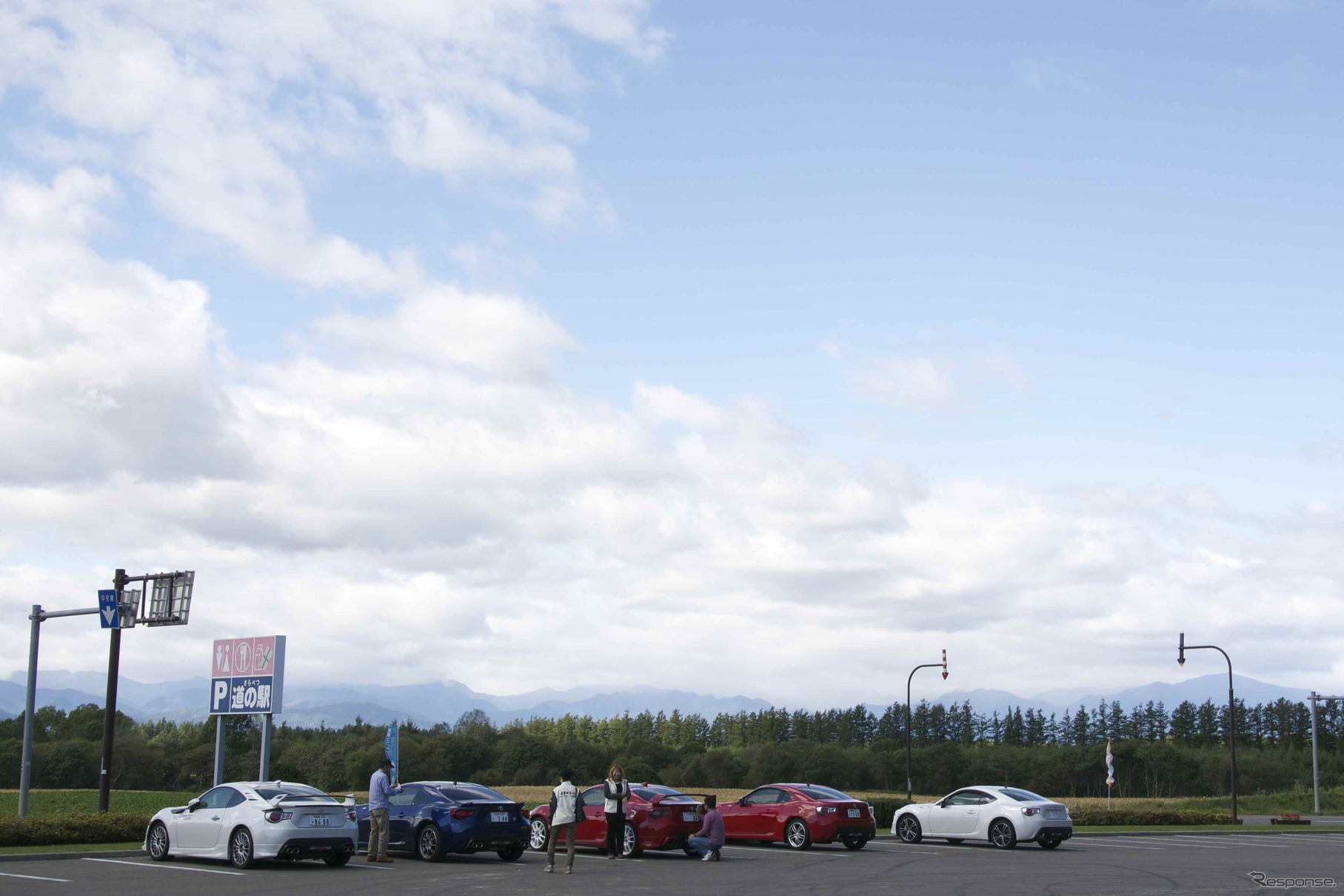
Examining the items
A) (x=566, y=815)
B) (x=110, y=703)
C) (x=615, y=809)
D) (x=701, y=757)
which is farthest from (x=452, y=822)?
(x=701, y=757)

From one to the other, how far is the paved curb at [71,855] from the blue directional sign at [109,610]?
8398mm

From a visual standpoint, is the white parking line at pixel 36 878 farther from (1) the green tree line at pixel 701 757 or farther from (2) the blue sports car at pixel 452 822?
(1) the green tree line at pixel 701 757

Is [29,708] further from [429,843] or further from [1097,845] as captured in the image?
[1097,845]

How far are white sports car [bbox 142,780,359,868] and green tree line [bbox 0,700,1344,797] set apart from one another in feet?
163

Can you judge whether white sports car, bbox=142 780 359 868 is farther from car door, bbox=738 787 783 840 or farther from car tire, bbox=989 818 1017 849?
car tire, bbox=989 818 1017 849

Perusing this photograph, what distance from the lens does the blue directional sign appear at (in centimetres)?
2961

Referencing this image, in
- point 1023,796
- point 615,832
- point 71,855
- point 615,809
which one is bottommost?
point 71,855

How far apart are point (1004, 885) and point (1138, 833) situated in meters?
21.1

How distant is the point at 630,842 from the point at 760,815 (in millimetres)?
4259

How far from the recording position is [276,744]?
8969 cm

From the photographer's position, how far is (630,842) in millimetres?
23641

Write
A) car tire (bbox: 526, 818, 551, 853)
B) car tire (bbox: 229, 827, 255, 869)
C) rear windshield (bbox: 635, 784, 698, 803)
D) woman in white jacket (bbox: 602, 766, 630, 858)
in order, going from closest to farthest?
car tire (bbox: 229, 827, 255, 869), woman in white jacket (bbox: 602, 766, 630, 858), rear windshield (bbox: 635, 784, 698, 803), car tire (bbox: 526, 818, 551, 853)

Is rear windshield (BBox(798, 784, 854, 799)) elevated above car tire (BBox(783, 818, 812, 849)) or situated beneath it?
elevated above

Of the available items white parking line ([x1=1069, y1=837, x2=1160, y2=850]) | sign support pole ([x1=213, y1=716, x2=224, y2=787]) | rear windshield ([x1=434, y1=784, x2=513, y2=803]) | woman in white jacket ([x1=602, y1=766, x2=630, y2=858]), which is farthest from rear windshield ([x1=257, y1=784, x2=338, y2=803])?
white parking line ([x1=1069, y1=837, x2=1160, y2=850])
